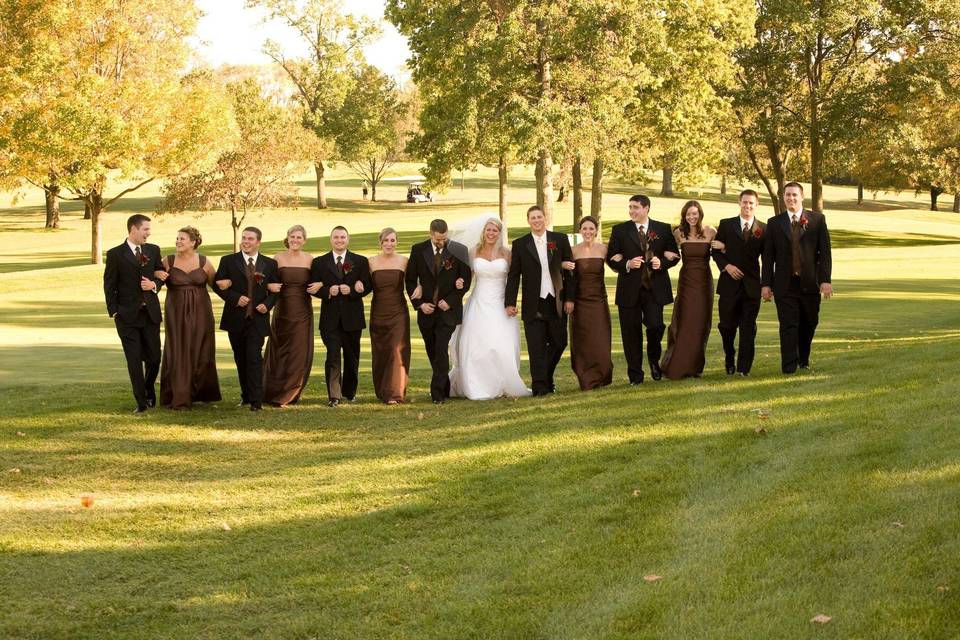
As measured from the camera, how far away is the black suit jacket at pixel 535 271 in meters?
13.8

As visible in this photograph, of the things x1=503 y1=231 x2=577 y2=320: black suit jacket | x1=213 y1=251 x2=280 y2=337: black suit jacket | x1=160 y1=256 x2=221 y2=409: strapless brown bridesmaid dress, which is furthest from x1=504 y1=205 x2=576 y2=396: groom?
x1=160 y1=256 x2=221 y2=409: strapless brown bridesmaid dress

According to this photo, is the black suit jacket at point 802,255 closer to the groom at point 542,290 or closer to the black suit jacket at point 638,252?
the black suit jacket at point 638,252

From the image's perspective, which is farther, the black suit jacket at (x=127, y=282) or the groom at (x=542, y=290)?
the groom at (x=542, y=290)

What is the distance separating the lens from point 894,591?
242 inches

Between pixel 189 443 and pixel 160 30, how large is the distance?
31.6 meters

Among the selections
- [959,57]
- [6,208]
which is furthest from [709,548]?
[6,208]

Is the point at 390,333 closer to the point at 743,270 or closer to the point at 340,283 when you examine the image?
the point at 340,283

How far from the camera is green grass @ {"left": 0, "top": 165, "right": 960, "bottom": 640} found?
6.43 meters

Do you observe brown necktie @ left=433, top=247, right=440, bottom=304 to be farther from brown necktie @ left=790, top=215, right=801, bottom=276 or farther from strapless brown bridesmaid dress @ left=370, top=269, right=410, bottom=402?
brown necktie @ left=790, top=215, right=801, bottom=276

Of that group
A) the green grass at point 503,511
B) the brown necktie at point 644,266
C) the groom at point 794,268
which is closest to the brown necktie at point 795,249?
the groom at point 794,268

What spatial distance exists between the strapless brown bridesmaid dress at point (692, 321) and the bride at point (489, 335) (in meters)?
1.84

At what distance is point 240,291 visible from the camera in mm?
13742

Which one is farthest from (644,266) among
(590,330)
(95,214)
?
(95,214)

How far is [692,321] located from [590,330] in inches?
47.0
